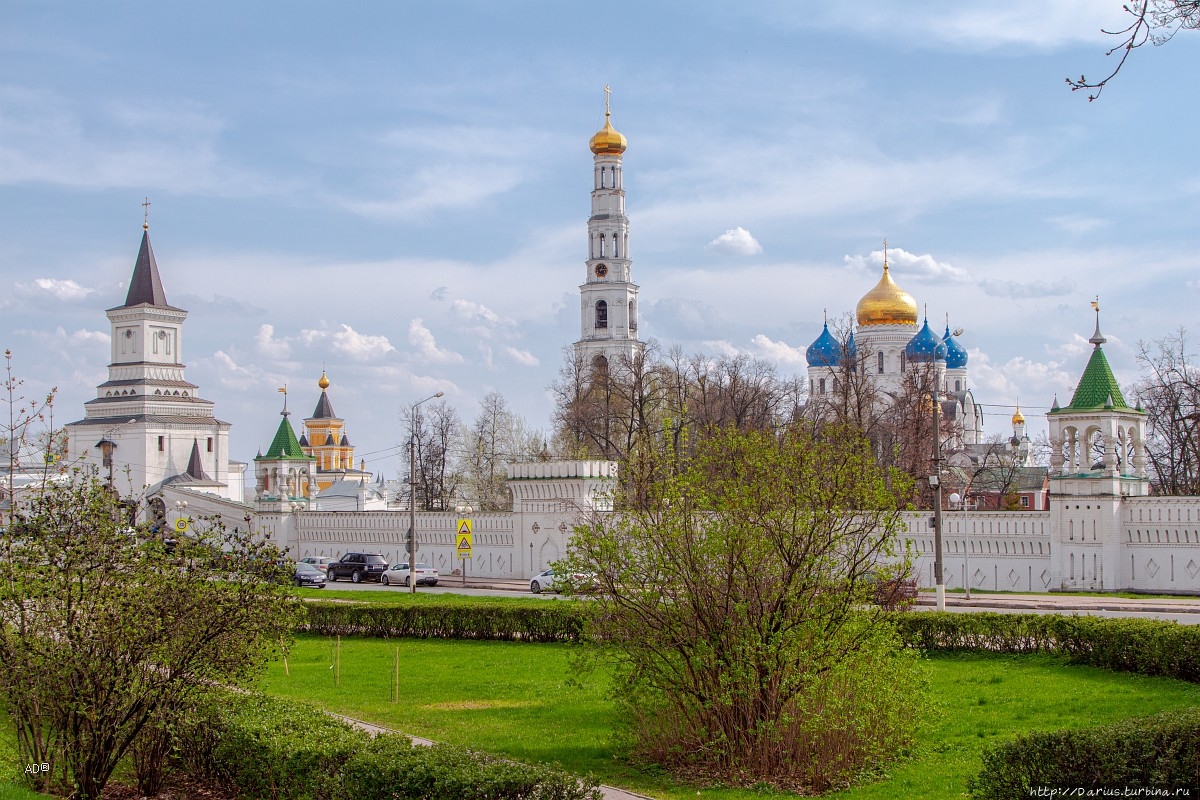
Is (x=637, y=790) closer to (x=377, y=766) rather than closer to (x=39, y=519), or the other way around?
(x=377, y=766)

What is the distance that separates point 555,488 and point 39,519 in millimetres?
26175

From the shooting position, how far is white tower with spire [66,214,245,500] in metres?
69.9

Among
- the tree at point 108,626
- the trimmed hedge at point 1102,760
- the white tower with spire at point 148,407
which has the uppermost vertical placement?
the white tower with spire at point 148,407

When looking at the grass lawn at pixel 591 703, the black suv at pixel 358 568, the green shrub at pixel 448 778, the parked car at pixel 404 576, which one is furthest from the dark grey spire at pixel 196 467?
the green shrub at pixel 448 778

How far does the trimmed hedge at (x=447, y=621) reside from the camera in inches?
842

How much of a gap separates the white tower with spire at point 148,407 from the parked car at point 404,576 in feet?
111

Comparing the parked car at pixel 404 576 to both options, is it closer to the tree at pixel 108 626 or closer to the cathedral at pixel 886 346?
the tree at pixel 108 626

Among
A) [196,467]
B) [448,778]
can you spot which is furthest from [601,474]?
[196,467]

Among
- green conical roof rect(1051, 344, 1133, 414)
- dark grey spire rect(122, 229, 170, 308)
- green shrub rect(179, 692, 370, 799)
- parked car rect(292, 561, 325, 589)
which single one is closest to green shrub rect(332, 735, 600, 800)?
green shrub rect(179, 692, 370, 799)

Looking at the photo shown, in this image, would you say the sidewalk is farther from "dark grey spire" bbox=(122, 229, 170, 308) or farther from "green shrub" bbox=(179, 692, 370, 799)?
"dark grey spire" bbox=(122, 229, 170, 308)

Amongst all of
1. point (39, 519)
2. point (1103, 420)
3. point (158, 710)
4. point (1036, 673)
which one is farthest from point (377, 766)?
point (1103, 420)

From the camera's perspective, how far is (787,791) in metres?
10.9

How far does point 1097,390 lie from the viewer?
31109mm

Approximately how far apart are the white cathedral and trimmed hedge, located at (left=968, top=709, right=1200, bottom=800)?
258cm
